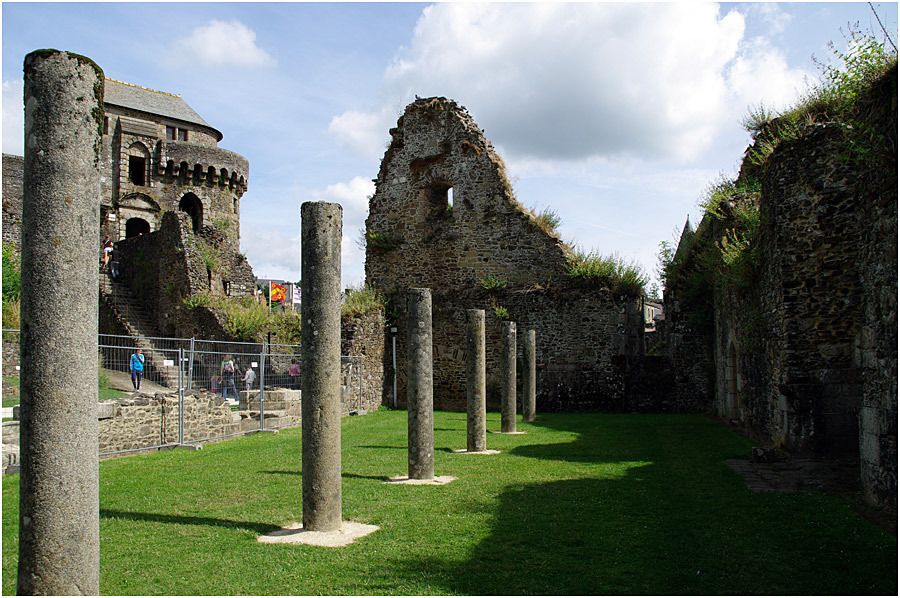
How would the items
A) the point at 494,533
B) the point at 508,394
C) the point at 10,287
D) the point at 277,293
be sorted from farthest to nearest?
the point at 277,293 < the point at 10,287 < the point at 508,394 < the point at 494,533

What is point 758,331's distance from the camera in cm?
1291

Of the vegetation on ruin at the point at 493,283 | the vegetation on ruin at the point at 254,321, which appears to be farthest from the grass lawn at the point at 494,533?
the vegetation on ruin at the point at 493,283

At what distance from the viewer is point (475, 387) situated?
477 inches

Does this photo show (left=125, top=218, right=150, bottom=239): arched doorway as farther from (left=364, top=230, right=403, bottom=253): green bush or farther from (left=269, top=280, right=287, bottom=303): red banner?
(left=364, top=230, right=403, bottom=253): green bush

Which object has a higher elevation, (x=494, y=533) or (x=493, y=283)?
(x=493, y=283)

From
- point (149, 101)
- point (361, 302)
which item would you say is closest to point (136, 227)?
point (149, 101)

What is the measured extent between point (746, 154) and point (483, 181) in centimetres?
817

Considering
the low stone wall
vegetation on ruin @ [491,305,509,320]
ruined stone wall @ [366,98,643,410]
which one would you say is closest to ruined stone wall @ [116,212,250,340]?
ruined stone wall @ [366,98,643,410]

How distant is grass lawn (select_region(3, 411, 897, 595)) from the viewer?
495cm

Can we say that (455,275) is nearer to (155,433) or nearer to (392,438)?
(392,438)

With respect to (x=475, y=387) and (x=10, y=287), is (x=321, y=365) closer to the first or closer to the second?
(x=475, y=387)

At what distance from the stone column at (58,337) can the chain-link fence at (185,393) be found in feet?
21.9

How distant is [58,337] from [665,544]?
4.33 metres

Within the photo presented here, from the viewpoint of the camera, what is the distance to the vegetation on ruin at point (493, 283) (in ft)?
75.1
